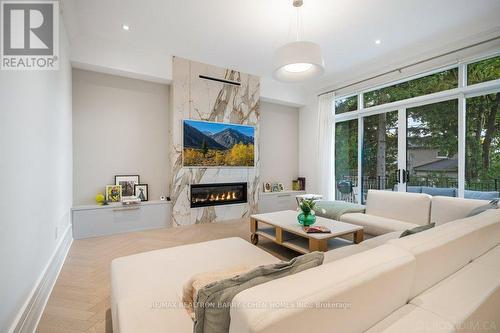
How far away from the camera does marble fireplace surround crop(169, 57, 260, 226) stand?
172 inches

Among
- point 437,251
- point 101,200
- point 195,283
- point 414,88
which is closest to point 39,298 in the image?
point 195,283

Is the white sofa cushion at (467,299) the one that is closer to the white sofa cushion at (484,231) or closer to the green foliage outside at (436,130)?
the white sofa cushion at (484,231)

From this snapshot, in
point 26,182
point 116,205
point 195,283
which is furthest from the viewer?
point 116,205

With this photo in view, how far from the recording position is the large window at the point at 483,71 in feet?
11.0

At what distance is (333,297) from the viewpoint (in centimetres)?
73

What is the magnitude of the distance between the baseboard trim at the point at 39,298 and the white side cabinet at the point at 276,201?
142 inches

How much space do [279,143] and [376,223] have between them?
3377 millimetres

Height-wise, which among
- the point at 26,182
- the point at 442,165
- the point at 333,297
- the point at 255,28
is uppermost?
the point at 255,28

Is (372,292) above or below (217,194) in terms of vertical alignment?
above

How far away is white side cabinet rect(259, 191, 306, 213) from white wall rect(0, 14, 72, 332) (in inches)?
144

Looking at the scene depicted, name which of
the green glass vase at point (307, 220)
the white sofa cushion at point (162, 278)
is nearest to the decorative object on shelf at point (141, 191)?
the white sofa cushion at point (162, 278)

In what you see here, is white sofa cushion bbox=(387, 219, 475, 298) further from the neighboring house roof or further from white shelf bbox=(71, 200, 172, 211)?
white shelf bbox=(71, 200, 172, 211)

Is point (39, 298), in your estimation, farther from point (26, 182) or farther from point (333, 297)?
point (333, 297)

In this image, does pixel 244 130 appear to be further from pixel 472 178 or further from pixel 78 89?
pixel 472 178
